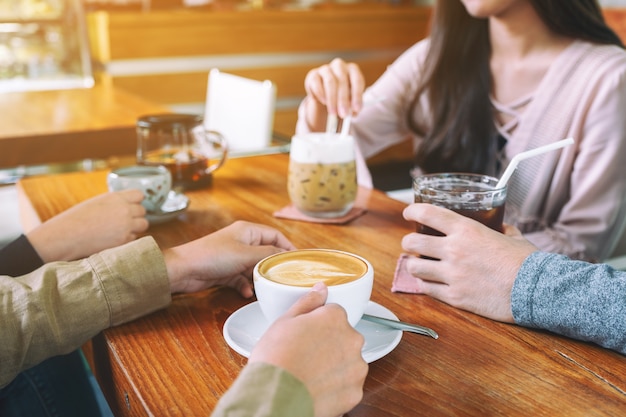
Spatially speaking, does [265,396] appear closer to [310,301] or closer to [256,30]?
[310,301]

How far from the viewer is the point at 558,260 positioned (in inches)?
32.9

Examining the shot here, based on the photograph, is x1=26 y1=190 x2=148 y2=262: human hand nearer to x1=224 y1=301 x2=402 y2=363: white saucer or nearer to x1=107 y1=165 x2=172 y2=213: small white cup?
x1=107 y1=165 x2=172 y2=213: small white cup

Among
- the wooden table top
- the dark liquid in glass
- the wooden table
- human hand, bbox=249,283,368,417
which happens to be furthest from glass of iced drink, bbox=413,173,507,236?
the wooden table top

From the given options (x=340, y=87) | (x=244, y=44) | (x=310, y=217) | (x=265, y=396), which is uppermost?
(x=340, y=87)

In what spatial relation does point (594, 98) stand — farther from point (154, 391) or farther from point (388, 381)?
point (154, 391)

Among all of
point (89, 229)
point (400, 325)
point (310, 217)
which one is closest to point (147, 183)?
point (89, 229)

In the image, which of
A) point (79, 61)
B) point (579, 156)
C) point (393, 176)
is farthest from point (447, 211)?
point (393, 176)

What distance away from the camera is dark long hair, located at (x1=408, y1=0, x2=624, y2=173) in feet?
5.49

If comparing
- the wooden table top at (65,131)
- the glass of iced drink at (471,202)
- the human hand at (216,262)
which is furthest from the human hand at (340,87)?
the wooden table top at (65,131)

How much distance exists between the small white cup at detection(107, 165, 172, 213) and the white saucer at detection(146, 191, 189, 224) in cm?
1

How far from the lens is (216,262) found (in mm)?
911

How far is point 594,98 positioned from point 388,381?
103 cm

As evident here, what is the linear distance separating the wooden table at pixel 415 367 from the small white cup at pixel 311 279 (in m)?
0.07

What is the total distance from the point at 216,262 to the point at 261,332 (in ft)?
0.59
